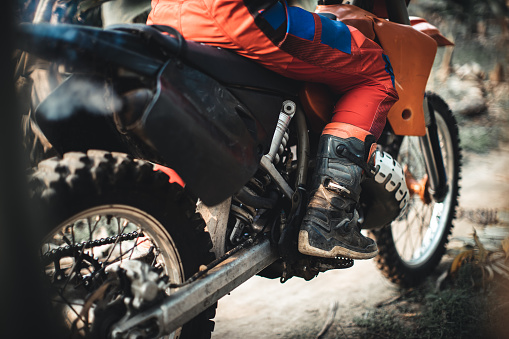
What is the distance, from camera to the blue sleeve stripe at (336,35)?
168 centimetres

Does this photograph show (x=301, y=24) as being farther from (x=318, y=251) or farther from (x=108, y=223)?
(x=108, y=223)

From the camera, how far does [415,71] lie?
89.0 inches

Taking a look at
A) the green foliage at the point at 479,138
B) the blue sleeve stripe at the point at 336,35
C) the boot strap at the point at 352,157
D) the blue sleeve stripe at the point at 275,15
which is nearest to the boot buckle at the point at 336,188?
the boot strap at the point at 352,157

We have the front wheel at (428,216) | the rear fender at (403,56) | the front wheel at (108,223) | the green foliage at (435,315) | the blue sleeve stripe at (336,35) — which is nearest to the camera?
the front wheel at (108,223)

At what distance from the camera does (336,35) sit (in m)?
1.70

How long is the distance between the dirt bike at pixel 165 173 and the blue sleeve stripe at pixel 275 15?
0.55 ft

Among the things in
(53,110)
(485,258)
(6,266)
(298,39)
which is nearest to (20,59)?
(53,110)

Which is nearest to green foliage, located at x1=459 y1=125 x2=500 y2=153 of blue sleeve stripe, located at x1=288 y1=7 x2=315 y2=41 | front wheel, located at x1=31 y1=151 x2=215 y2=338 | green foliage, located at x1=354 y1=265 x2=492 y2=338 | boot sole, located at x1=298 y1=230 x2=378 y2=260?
green foliage, located at x1=354 y1=265 x2=492 y2=338

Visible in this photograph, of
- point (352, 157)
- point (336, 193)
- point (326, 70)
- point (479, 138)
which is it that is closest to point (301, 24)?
point (326, 70)

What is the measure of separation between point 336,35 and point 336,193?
58cm

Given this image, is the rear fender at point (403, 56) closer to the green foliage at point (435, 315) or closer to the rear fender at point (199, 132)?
the rear fender at point (199, 132)

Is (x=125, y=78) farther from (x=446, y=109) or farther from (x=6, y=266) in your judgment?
(x=446, y=109)

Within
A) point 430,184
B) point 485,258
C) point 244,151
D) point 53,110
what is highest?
point 53,110

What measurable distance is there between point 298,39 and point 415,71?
2.94 feet
